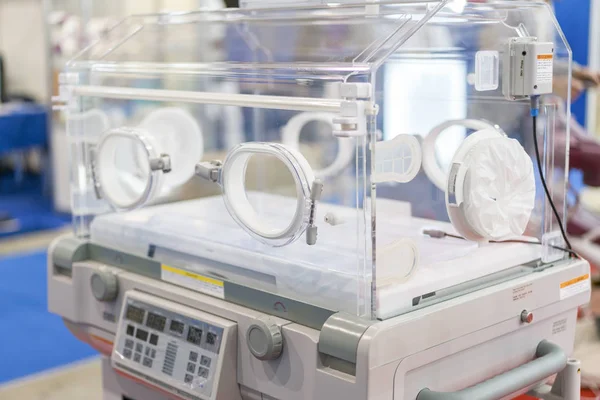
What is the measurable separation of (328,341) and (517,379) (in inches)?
11.9

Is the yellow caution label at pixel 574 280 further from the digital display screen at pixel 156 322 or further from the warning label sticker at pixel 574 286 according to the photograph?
the digital display screen at pixel 156 322

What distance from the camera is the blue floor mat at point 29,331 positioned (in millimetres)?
2887

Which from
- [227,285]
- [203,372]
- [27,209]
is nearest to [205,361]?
[203,372]

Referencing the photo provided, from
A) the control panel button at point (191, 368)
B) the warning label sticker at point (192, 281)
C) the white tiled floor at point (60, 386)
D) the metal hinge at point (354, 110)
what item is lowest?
the white tiled floor at point (60, 386)

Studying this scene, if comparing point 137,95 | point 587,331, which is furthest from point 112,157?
point 587,331

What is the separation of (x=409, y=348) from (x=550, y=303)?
1.11 feet

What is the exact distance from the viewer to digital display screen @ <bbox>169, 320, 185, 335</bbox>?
124 cm

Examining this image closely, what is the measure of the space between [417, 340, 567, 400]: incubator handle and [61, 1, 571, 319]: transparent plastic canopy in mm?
128

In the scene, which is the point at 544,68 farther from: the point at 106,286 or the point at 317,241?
the point at 106,286

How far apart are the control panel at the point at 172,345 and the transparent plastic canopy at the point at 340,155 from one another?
0.07 meters

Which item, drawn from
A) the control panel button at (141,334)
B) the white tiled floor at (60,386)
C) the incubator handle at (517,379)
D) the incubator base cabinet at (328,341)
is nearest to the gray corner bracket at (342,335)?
the incubator base cabinet at (328,341)

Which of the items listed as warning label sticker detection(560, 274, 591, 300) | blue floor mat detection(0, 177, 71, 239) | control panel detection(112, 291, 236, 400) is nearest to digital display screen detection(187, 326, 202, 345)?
control panel detection(112, 291, 236, 400)

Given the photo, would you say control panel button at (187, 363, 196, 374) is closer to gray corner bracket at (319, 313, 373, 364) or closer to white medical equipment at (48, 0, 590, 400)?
white medical equipment at (48, 0, 590, 400)

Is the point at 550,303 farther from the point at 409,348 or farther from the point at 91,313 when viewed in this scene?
the point at 91,313
